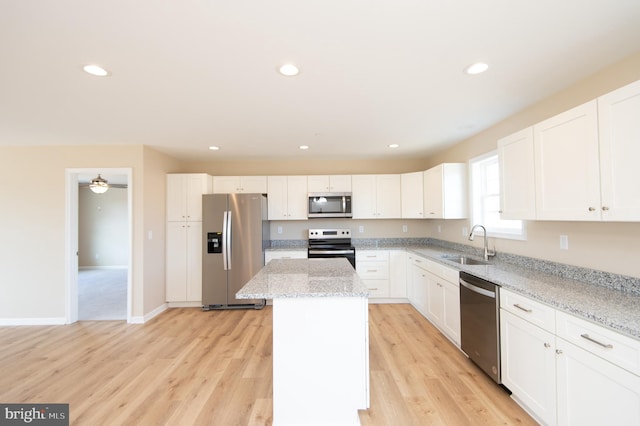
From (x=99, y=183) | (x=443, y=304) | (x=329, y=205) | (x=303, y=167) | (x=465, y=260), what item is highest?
(x=303, y=167)

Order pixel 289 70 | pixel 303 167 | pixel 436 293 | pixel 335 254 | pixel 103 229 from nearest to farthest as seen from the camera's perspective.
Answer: pixel 289 70 → pixel 436 293 → pixel 335 254 → pixel 303 167 → pixel 103 229

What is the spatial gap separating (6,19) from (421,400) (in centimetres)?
348

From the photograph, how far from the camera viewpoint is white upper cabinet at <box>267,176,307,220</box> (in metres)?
4.59

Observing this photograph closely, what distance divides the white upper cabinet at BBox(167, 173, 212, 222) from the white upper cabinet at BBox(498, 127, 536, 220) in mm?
4042

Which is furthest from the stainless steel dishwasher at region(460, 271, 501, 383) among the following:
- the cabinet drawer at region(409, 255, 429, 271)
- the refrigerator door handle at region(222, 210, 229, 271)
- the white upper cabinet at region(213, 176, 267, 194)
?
the white upper cabinet at region(213, 176, 267, 194)

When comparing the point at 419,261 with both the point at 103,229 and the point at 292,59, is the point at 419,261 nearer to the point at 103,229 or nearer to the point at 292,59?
the point at 292,59

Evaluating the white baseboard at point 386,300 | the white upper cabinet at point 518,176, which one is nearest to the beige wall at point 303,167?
the white baseboard at point 386,300

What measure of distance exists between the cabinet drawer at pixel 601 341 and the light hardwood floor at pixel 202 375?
79 centimetres

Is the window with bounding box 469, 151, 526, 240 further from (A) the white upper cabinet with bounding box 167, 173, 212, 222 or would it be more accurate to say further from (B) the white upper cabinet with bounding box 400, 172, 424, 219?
(A) the white upper cabinet with bounding box 167, 173, 212, 222

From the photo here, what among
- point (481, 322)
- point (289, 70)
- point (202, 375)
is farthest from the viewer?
point (202, 375)

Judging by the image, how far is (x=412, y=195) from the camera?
4430mm

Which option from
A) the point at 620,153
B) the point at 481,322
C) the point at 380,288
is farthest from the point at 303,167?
the point at 620,153

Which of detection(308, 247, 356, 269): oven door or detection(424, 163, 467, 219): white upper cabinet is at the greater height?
detection(424, 163, 467, 219): white upper cabinet

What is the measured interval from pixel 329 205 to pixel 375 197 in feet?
2.73
